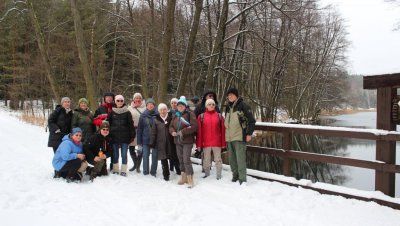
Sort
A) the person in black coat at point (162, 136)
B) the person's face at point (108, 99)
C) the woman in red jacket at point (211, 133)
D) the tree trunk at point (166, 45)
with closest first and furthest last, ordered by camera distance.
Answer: the woman in red jacket at point (211, 133) → the person in black coat at point (162, 136) → the person's face at point (108, 99) → the tree trunk at point (166, 45)

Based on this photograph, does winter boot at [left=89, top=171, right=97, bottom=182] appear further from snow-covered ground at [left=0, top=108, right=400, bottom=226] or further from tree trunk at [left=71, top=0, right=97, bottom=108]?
tree trunk at [left=71, top=0, right=97, bottom=108]

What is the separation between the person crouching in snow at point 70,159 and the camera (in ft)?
20.9

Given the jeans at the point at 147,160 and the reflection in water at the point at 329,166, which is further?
the reflection in water at the point at 329,166

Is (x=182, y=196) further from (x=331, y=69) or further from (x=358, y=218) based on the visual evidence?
(x=331, y=69)

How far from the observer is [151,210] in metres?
5.09

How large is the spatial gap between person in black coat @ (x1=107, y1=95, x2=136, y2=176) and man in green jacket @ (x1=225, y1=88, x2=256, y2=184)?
7.02ft

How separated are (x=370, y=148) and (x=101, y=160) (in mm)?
16788

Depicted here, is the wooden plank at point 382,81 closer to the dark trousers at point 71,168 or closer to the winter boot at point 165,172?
the winter boot at point 165,172

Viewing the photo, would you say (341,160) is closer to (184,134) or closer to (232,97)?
(232,97)

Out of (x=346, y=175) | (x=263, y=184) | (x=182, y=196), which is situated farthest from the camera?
(x=346, y=175)

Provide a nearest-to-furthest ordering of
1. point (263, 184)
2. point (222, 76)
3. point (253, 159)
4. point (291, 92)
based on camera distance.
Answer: point (263, 184)
point (253, 159)
point (222, 76)
point (291, 92)


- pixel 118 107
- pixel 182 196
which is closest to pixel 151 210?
pixel 182 196

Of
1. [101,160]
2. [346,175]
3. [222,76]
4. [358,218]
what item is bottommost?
[346,175]

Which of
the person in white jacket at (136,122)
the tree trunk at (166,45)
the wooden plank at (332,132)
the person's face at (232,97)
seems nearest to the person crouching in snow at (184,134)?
the person's face at (232,97)
